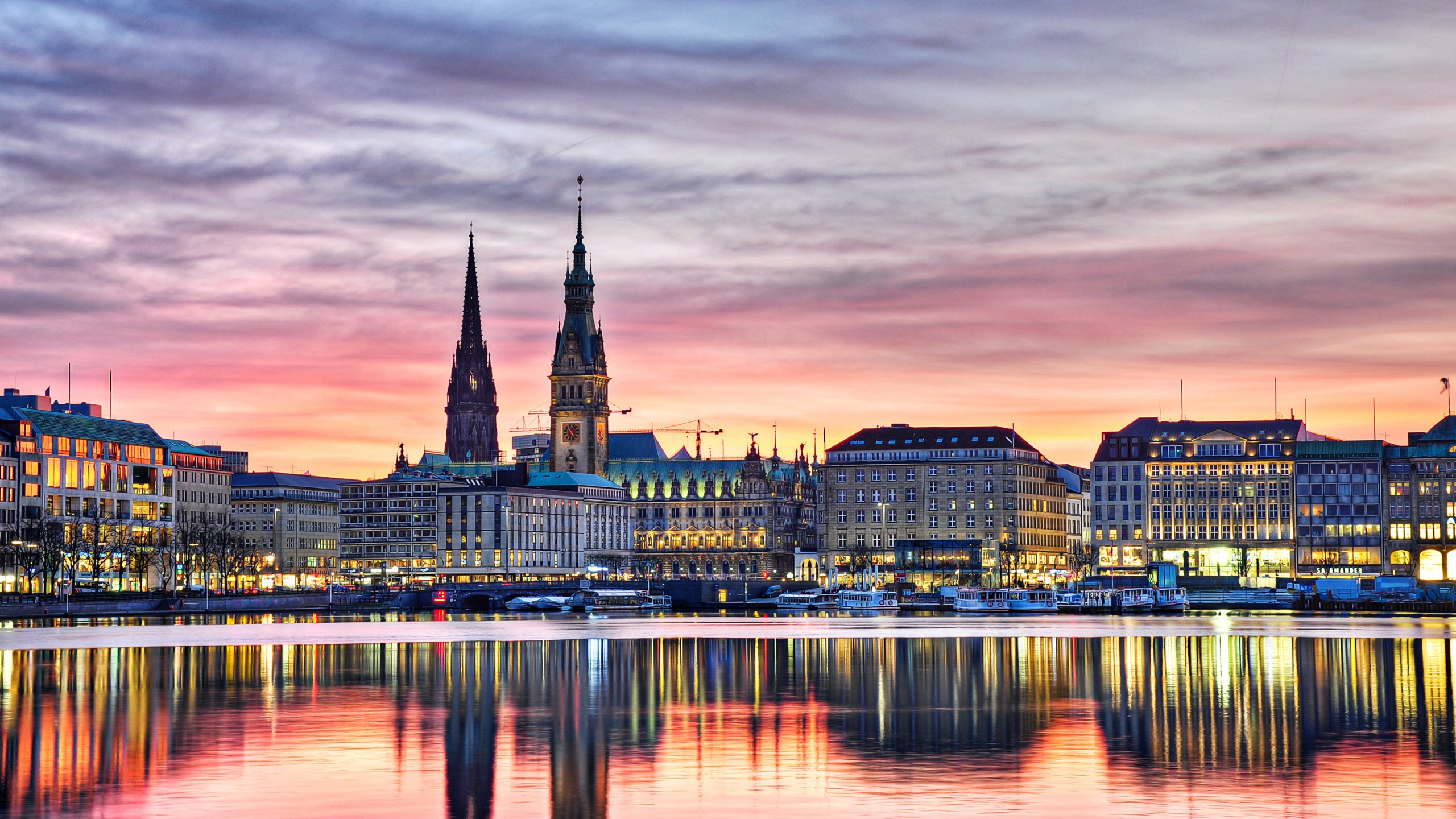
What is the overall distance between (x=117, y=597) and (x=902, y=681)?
12599 cm

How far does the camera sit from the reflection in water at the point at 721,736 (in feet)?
136

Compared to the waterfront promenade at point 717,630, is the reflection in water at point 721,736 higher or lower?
lower

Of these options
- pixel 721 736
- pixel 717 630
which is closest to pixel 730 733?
pixel 721 736

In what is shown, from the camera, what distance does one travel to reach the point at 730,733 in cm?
5525

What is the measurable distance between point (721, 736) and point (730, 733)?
2.78 feet

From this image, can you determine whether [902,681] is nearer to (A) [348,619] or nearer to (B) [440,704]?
(B) [440,704]

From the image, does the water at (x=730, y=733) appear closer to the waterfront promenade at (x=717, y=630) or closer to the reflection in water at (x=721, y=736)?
the reflection in water at (x=721, y=736)

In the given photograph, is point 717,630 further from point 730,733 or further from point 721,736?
point 721,736

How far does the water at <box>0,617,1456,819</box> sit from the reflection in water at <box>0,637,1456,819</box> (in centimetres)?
16

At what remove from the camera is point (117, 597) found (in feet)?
606

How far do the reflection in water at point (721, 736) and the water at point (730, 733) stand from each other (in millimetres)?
158

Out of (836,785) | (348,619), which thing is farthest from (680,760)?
(348,619)

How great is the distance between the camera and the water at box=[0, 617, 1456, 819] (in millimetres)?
41188

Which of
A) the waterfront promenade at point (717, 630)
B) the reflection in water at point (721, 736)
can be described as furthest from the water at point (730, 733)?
the waterfront promenade at point (717, 630)
